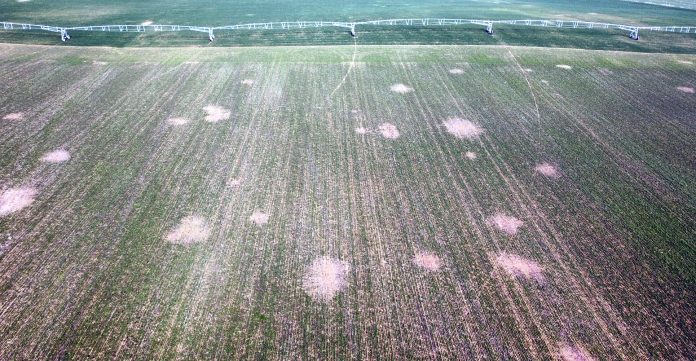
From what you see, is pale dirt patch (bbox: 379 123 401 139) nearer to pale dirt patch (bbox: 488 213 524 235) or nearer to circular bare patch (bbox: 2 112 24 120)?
pale dirt patch (bbox: 488 213 524 235)

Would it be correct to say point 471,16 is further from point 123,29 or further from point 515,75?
point 123,29

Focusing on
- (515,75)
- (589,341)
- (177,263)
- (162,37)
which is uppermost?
(162,37)

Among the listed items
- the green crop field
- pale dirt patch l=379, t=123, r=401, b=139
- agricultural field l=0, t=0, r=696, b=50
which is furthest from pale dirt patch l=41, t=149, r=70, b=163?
agricultural field l=0, t=0, r=696, b=50

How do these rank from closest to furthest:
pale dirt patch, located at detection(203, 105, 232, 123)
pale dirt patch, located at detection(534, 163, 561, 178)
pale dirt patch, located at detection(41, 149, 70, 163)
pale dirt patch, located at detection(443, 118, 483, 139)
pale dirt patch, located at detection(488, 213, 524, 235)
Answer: pale dirt patch, located at detection(488, 213, 524, 235) → pale dirt patch, located at detection(41, 149, 70, 163) → pale dirt patch, located at detection(534, 163, 561, 178) → pale dirt patch, located at detection(443, 118, 483, 139) → pale dirt patch, located at detection(203, 105, 232, 123)

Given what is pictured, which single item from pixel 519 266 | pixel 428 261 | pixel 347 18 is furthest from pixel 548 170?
pixel 347 18

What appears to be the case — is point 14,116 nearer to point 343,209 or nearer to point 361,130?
point 361,130

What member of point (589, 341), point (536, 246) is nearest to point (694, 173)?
point (536, 246)

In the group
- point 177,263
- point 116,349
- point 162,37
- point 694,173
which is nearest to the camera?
point 116,349
